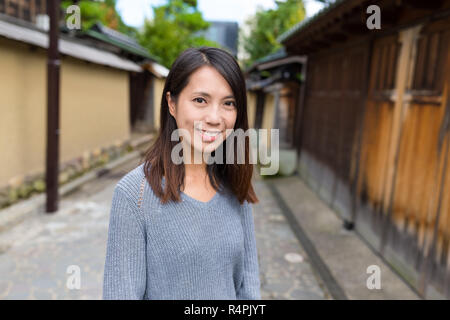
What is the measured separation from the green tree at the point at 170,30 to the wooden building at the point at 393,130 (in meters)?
17.6

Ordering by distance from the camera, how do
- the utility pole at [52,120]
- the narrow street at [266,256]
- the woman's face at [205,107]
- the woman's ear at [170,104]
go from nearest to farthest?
the woman's face at [205,107] < the woman's ear at [170,104] < the narrow street at [266,256] < the utility pole at [52,120]

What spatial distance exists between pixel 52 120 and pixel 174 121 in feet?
19.2

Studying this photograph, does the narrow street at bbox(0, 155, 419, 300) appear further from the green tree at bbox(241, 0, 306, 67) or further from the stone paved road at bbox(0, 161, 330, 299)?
the green tree at bbox(241, 0, 306, 67)

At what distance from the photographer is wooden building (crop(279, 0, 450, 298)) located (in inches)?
153

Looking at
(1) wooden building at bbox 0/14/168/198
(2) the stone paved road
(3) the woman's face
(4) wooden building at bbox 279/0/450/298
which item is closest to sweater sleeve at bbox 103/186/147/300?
(3) the woman's face

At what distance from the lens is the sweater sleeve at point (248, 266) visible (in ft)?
6.04

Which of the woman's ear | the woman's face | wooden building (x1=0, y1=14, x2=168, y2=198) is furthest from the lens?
wooden building (x1=0, y1=14, x2=168, y2=198)

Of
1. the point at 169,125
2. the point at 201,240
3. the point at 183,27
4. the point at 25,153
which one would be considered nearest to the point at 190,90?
the point at 169,125

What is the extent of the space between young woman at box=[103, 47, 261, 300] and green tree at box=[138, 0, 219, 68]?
74.6ft

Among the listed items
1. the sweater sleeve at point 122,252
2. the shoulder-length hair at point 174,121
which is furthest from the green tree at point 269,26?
Result: the sweater sleeve at point 122,252

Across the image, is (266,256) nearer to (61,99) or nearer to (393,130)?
(393,130)

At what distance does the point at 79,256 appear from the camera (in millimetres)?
5195

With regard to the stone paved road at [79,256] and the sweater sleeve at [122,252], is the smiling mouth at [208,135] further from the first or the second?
the stone paved road at [79,256]

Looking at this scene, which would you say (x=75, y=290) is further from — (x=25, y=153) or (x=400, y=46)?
(x=400, y=46)
